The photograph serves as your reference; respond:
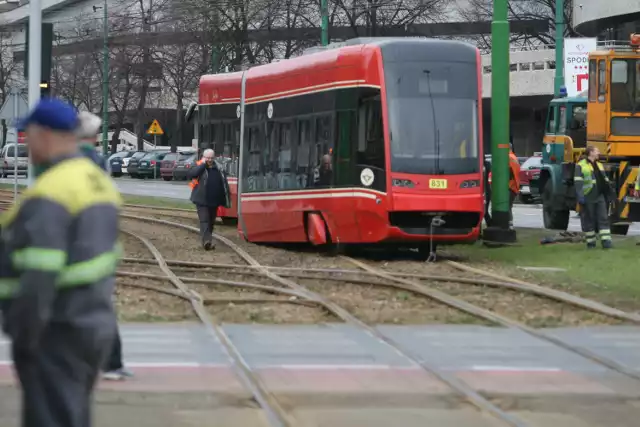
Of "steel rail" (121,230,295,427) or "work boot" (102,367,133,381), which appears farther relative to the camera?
"work boot" (102,367,133,381)

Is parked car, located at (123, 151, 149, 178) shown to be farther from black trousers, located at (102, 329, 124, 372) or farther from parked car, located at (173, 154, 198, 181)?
black trousers, located at (102, 329, 124, 372)

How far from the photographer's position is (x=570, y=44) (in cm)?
3959

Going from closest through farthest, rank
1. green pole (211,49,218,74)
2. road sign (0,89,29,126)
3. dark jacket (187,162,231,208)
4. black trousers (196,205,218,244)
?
1. dark jacket (187,162,231,208)
2. black trousers (196,205,218,244)
3. road sign (0,89,29,126)
4. green pole (211,49,218,74)

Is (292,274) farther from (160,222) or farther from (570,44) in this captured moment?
(570,44)

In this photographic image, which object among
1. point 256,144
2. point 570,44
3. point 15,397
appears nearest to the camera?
point 15,397

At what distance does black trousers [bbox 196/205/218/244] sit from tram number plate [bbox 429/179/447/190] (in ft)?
13.2

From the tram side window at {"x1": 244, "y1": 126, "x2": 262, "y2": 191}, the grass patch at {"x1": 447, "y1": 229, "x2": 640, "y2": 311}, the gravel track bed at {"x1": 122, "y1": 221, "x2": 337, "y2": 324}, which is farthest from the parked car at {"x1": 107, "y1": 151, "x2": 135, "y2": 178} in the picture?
the grass patch at {"x1": 447, "y1": 229, "x2": 640, "y2": 311}

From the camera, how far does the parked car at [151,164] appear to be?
65812 millimetres

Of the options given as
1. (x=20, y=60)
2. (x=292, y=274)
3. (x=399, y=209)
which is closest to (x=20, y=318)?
(x=292, y=274)

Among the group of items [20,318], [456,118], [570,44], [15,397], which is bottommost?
[15,397]

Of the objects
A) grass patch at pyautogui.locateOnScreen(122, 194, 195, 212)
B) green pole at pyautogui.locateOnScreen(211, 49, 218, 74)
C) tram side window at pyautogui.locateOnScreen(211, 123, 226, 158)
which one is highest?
green pole at pyautogui.locateOnScreen(211, 49, 218, 74)

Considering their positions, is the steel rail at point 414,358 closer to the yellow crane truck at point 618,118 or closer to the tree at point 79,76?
the yellow crane truck at point 618,118

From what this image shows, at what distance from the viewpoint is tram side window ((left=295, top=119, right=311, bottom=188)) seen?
801 inches

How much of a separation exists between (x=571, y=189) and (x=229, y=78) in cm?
697
